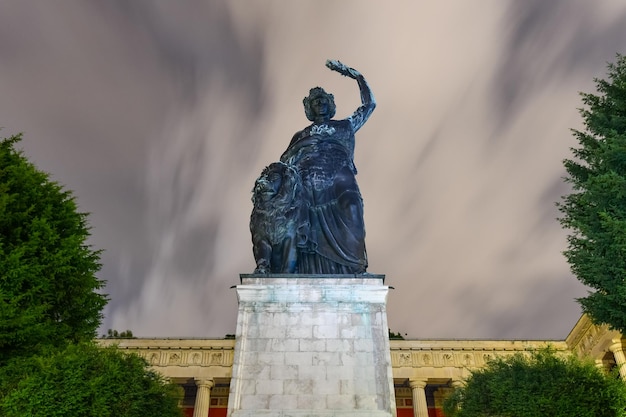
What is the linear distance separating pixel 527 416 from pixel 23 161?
55.3ft

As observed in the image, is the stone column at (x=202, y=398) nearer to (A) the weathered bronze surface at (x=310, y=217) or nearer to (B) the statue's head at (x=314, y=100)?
(B) the statue's head at (x=314, y=100)

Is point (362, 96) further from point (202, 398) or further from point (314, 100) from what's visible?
point (202, 398)

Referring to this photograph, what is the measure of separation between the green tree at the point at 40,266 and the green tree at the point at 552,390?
493 inches

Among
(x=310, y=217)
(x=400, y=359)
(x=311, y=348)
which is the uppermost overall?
(x=400, y=359)

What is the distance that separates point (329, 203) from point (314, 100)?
3.35 meters

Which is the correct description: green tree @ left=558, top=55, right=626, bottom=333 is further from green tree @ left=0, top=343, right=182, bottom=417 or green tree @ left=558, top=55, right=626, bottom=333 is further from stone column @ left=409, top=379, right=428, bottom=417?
stone column @ left=409, top=379, right=428, bottom=417

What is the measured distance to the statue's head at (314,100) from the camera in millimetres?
11508

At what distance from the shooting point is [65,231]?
15.8m

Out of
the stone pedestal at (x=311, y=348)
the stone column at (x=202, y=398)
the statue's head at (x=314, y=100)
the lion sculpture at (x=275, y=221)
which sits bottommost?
the stone pedestal at (x=311, y=348)

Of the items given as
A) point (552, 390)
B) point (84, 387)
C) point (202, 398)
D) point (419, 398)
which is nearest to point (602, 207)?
point (552, 390)

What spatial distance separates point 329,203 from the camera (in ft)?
31.0

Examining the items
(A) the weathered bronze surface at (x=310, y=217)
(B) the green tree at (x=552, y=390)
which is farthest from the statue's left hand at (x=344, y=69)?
(B) the green tree at (x=552, y=390)

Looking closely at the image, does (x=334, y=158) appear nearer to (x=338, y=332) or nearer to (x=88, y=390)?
(x=338, y=332)

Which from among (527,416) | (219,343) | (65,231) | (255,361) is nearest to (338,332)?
(255,361)
